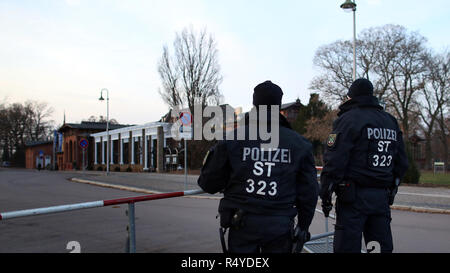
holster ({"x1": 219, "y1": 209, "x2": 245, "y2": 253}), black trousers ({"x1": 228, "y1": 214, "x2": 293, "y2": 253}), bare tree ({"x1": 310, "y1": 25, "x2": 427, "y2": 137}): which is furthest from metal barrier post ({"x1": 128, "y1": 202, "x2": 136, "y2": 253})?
bare tree ({"x1": 310, "y1": 25, "x2": 427, "y2": 137})

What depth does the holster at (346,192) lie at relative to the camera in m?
3.63

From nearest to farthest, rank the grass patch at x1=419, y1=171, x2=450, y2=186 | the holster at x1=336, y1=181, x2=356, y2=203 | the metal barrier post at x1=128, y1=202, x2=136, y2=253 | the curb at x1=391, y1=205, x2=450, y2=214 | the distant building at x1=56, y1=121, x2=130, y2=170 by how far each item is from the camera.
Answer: the holster at x1=336, y1=181, x2=356, y2=203, the metal barrier post at x1=128, y1=202, x2=136, y2=253, the curb at x1=391, y1=205, x2=450, y2=214, the grass patch at x1=419, y1=171, x2=450, y2=186, the distant building at x1=56, y1=121, x2=130, y2=170

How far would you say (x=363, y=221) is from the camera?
3.66m

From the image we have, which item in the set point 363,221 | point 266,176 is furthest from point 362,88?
point 266,176

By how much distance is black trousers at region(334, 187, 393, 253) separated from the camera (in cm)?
364

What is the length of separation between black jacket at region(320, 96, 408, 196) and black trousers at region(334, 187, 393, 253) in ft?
0.39

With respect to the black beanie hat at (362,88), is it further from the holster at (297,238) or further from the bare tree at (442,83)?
the bare tree at (442,83)

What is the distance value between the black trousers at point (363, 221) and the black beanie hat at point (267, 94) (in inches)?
50.0

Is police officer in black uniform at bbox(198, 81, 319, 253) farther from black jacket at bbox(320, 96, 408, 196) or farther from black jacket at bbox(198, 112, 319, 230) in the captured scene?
black jacket at bbox(320, 96, 408, 196)

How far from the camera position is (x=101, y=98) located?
37406mm

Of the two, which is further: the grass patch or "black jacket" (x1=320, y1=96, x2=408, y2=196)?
the grass patch

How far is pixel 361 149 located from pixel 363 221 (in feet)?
2.15
